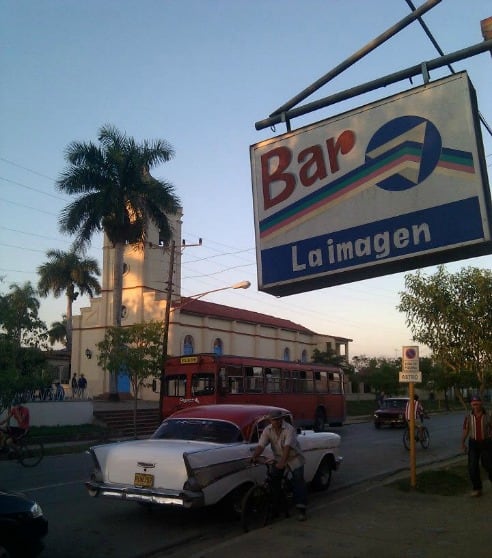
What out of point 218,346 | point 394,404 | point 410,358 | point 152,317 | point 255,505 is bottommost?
point 255,505

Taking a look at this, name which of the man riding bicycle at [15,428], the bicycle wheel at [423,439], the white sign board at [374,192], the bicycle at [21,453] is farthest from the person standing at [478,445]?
the man riding bicycle at [15,428]

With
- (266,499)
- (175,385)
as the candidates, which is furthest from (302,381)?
(266,499)

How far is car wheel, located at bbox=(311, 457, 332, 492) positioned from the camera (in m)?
10.5

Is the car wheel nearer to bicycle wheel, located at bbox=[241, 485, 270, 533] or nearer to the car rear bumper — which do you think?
bicycle wheel, located at bbox=[241, 485, 270, 533]

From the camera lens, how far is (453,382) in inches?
594

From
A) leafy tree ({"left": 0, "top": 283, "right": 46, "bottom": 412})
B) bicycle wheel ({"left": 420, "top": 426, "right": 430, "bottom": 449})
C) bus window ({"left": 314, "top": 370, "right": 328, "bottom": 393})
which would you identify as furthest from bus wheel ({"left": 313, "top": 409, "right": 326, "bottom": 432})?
leafy tree ({"left": 0, "top": 283, "right": 46, "bottom": 412})

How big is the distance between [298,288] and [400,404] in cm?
2555

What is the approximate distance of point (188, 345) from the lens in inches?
1841

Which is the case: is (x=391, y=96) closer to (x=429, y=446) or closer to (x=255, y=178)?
(x=255, y=178)

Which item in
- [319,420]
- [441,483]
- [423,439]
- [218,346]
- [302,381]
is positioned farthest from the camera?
[218,346]

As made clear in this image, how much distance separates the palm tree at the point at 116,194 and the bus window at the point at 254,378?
48.5ft

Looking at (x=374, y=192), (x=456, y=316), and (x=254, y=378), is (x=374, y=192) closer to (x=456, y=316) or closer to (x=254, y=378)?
(x=456, y=316)

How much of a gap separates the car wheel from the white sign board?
4.83 meters

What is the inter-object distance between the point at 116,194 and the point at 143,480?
100ft
